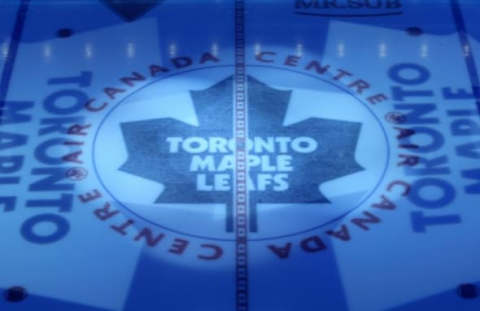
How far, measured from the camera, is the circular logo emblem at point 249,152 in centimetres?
292

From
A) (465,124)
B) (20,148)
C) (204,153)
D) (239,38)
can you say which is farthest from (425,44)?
(20,148)

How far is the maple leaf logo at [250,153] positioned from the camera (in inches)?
118

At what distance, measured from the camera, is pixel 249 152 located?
3.14m

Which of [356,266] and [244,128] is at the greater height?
[244,128]

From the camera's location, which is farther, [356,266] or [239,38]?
[239,38]

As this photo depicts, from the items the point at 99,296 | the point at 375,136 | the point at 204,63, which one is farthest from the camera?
the point at 204,63

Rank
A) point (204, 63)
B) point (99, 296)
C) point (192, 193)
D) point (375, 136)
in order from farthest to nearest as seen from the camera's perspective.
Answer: point (204, 63), point (375, 136), point (192, 193), point (99, 296)

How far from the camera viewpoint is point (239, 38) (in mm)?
3674

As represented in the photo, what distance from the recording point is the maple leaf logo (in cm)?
299

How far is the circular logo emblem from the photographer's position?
2922mm

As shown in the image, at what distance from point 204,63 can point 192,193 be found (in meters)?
0.82

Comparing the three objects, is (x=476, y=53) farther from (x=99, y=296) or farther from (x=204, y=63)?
(x=99, y=296)

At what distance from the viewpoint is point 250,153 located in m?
3.13

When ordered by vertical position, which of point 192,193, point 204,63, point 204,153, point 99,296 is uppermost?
point 204,63
